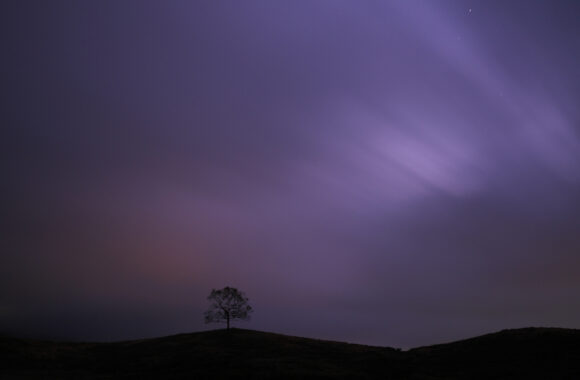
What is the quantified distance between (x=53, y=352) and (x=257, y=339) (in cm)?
3108

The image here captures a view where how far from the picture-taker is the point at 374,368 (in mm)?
50656

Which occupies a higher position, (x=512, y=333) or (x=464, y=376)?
(x=512, y=333)

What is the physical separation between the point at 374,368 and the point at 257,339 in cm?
2675

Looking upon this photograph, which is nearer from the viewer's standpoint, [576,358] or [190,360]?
[576,358]

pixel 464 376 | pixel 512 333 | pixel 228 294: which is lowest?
pixel 464 376

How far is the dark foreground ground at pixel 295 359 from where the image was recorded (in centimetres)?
4594

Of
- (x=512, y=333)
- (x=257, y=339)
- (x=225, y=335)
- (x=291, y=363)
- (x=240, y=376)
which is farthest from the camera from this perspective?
(x=225, y=335)

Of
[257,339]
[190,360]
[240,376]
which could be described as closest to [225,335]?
[257,339]

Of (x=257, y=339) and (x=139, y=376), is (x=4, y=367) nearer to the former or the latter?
(x=139, y=376)

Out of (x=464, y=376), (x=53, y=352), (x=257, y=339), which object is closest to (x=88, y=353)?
(x=53, y=352)

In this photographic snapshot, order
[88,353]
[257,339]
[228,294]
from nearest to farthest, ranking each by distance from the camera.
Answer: [88,353]
[257,339]
[228,294]

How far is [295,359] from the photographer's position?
54906 mm

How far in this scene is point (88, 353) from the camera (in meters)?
66.8

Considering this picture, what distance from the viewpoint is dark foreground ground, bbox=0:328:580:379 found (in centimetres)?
4594
